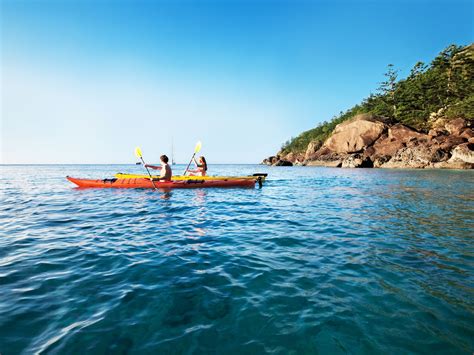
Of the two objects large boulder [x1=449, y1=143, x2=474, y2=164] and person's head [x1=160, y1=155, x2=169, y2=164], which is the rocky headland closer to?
large boulder [x1=449, y1=143, x2=474, y2=164]

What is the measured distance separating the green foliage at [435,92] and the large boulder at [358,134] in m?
6.27

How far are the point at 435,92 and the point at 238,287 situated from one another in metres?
71.6

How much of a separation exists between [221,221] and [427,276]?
523 centimetres

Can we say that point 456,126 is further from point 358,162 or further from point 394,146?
point 358,162

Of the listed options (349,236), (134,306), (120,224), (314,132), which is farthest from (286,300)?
(314,132)

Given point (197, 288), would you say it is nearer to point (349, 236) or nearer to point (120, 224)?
point (349, 236)

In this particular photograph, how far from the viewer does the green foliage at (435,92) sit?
2012 inches

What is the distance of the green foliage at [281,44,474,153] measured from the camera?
5109 cm

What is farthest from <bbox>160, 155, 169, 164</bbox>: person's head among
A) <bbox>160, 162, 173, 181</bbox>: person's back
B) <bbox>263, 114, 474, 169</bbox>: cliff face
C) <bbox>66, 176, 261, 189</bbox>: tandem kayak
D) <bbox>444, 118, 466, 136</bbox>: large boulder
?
<bbox>444, 118, 466, 136</bbox>: large boulder

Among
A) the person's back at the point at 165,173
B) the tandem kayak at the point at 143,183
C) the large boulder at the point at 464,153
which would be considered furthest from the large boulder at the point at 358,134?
the person's back at the point at 165,173

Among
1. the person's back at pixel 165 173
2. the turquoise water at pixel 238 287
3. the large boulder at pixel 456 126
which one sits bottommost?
the turquoise water at pixel 238 287

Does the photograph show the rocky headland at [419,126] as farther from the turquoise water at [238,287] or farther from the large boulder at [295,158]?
the turquoise water at [238,287]

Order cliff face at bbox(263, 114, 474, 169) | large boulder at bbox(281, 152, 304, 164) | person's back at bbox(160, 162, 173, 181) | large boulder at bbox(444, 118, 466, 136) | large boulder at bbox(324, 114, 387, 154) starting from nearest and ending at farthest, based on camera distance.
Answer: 1. person's back at bbox(160, 162, 173, 181)
2. cliff face at bbox(263, 114, 474, 169)
3. large boulder at bbox(444, 118, 466, 136)
4. large boulder at bbox(324, 114, 387, 154)
5. large boulder at bbox(281, 152, 304, 164)

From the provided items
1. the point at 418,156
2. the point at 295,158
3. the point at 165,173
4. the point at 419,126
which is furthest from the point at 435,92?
the point at 165,173
